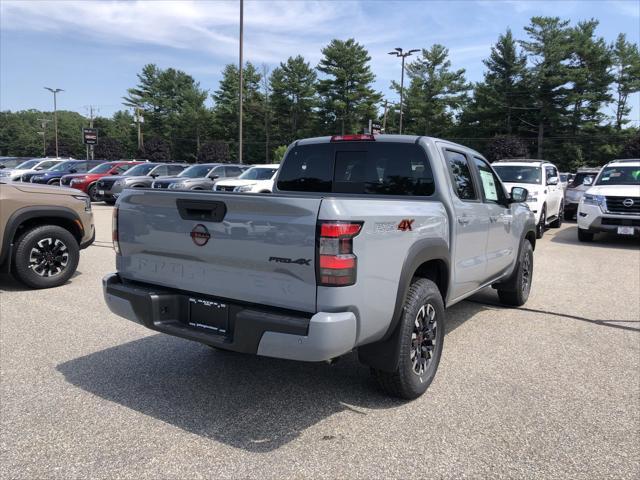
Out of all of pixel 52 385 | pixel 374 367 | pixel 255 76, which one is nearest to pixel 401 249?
pixel 374 367

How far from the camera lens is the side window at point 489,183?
195 inches

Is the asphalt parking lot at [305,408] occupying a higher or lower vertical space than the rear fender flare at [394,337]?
lower

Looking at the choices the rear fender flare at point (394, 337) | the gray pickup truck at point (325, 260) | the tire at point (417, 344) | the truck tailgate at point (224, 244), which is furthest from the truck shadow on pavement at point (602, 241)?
the truck tailgate at point (224, 244)

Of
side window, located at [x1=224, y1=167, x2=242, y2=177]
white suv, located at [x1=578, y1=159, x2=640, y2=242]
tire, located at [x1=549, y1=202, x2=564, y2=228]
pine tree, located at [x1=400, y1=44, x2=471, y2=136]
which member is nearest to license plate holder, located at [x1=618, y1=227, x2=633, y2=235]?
white suv, located at [x1=578, y1=159, x2=640, y2=242]

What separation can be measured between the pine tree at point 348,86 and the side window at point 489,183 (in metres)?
53.8

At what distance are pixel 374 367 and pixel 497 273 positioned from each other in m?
2.55

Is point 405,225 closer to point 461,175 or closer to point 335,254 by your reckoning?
point 335,254

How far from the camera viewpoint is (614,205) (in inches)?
446

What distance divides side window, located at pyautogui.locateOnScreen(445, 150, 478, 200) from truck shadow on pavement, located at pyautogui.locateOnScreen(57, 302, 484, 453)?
5.61 feet

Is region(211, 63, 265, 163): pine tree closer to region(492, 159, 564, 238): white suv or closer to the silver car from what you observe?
the silver car

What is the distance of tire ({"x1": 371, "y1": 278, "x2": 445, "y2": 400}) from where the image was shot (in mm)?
3338

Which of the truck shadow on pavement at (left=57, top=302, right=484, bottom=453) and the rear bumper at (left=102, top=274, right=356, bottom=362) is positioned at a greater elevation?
the rear bumper at (left=102, top=274, right=356, bottom=362)

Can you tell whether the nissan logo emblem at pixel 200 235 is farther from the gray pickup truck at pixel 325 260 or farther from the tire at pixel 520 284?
the tire at pixel 520 284

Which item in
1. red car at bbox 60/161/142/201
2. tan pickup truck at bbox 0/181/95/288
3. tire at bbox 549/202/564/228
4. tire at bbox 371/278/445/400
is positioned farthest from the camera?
red car at bbox 60/161/142/201
